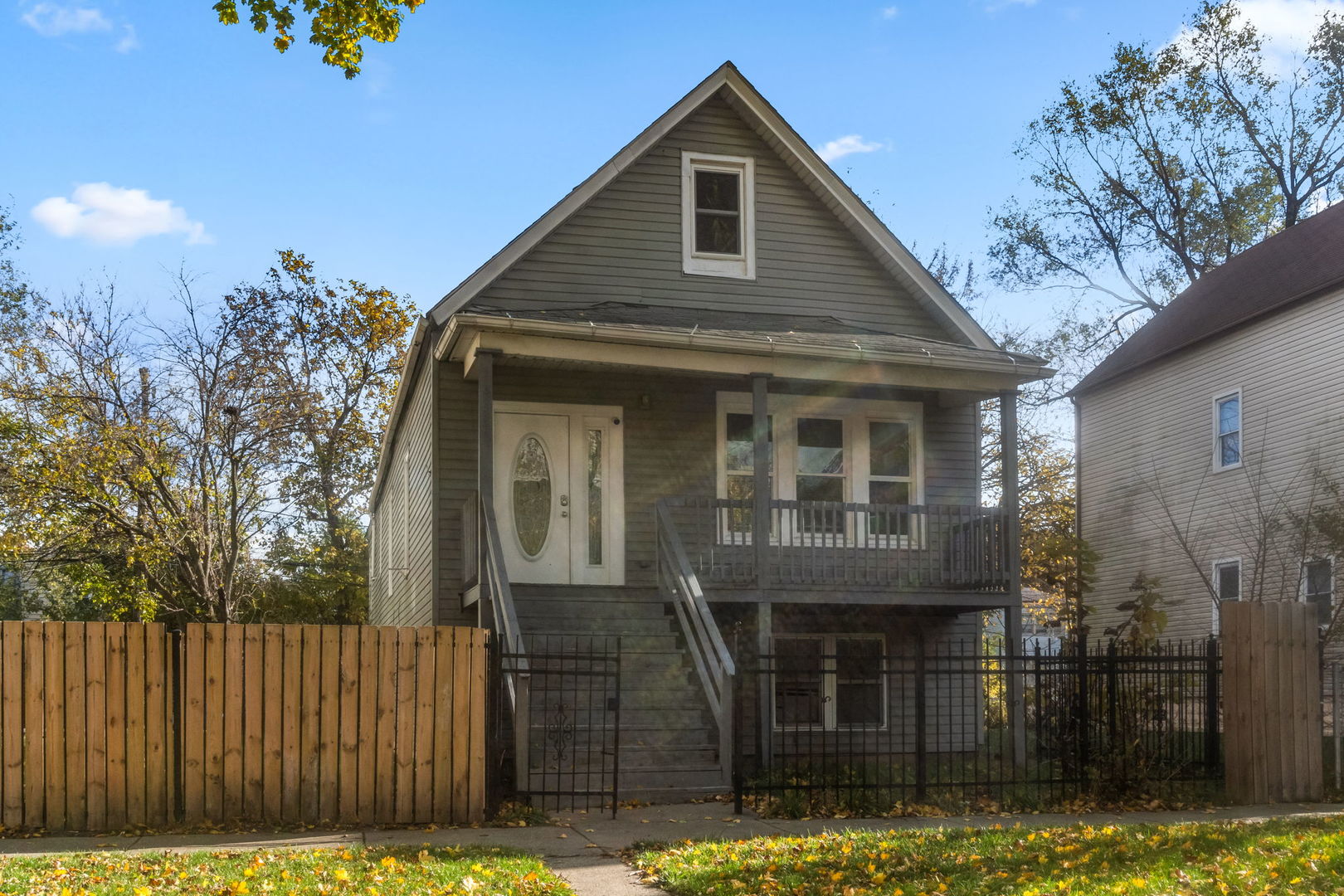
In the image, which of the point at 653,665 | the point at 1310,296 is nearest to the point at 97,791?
the point at 653,665

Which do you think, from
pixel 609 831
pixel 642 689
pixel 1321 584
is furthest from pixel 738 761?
pixel 1321 584

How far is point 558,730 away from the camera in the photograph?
10758mm

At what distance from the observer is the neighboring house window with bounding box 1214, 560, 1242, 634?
22359 millimetres

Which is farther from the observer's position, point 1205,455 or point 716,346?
point 1205,455

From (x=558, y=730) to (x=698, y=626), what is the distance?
272cm

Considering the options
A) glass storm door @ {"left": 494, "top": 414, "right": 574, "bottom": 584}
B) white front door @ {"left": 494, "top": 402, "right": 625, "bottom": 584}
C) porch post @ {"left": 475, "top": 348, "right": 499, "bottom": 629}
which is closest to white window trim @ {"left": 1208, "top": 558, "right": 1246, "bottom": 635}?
white front door @ {"left": 494, "top": 402, "right": 625, "bottom": 584}

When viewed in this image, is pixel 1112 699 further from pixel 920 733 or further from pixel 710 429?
pixel 710 429

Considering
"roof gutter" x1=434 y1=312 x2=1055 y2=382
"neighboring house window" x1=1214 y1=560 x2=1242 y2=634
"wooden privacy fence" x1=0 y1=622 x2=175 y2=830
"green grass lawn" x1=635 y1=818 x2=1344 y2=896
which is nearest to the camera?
Result: "green grass lawn" x1=635 y1=818 x2=1344 y2=896

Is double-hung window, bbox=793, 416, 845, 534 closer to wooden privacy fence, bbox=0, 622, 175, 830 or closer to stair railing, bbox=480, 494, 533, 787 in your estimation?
stair railing, bbox=480, 494, 533, 787

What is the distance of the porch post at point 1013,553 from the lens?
15.1 m

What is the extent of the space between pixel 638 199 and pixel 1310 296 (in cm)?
1091

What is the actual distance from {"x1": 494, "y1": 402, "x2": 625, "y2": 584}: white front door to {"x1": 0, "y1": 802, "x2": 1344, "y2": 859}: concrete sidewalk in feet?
16.0

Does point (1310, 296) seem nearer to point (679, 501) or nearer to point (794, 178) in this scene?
point (794, 178)

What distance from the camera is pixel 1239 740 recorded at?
11.7 metres
